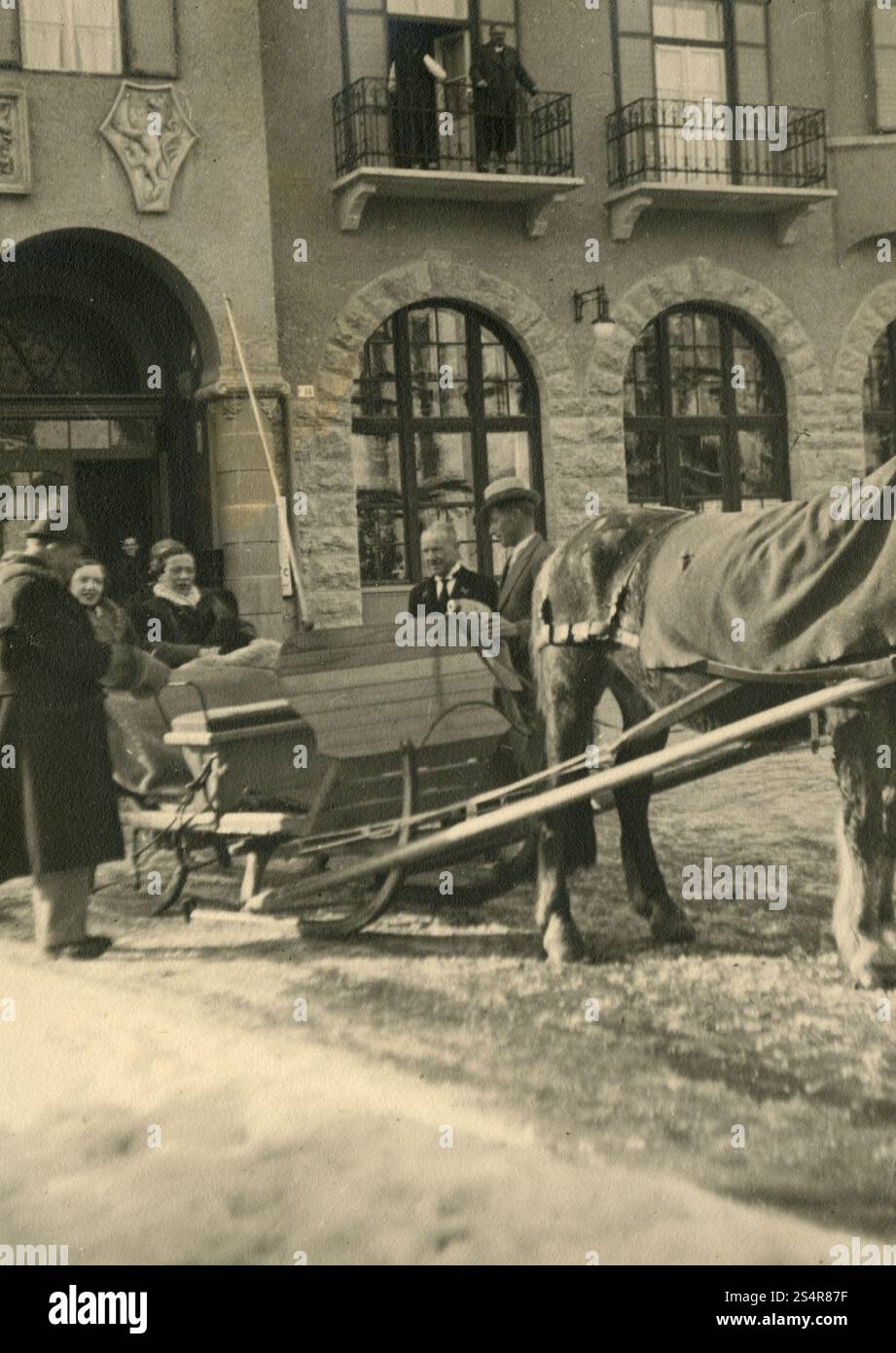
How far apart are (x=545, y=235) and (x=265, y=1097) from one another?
3.05 metres

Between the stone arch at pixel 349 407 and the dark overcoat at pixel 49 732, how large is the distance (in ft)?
2.66

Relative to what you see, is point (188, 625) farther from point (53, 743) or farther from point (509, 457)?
point (509, 457)

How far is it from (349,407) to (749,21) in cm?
195

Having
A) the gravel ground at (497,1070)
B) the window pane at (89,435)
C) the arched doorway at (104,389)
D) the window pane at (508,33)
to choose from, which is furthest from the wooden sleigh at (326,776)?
the window pane at (508,33)

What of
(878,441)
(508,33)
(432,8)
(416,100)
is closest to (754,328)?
(878,441)

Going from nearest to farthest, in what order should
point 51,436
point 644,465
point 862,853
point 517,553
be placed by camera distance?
point 862,853
point 517,553
point 51,436
point 644,465

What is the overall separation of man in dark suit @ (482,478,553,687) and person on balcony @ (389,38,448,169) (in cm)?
114

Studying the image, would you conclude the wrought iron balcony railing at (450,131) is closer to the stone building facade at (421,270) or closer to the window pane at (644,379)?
the stone building facade at (421,270)

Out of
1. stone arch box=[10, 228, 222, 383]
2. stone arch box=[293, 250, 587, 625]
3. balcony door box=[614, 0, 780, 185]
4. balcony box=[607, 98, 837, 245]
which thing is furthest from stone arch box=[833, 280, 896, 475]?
stone arch box=[10, 228, 222, 383]

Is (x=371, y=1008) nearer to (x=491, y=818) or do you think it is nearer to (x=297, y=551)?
(x=491, y=818)

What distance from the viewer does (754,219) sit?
5059 millimetres

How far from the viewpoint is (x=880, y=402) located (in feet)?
16.8
